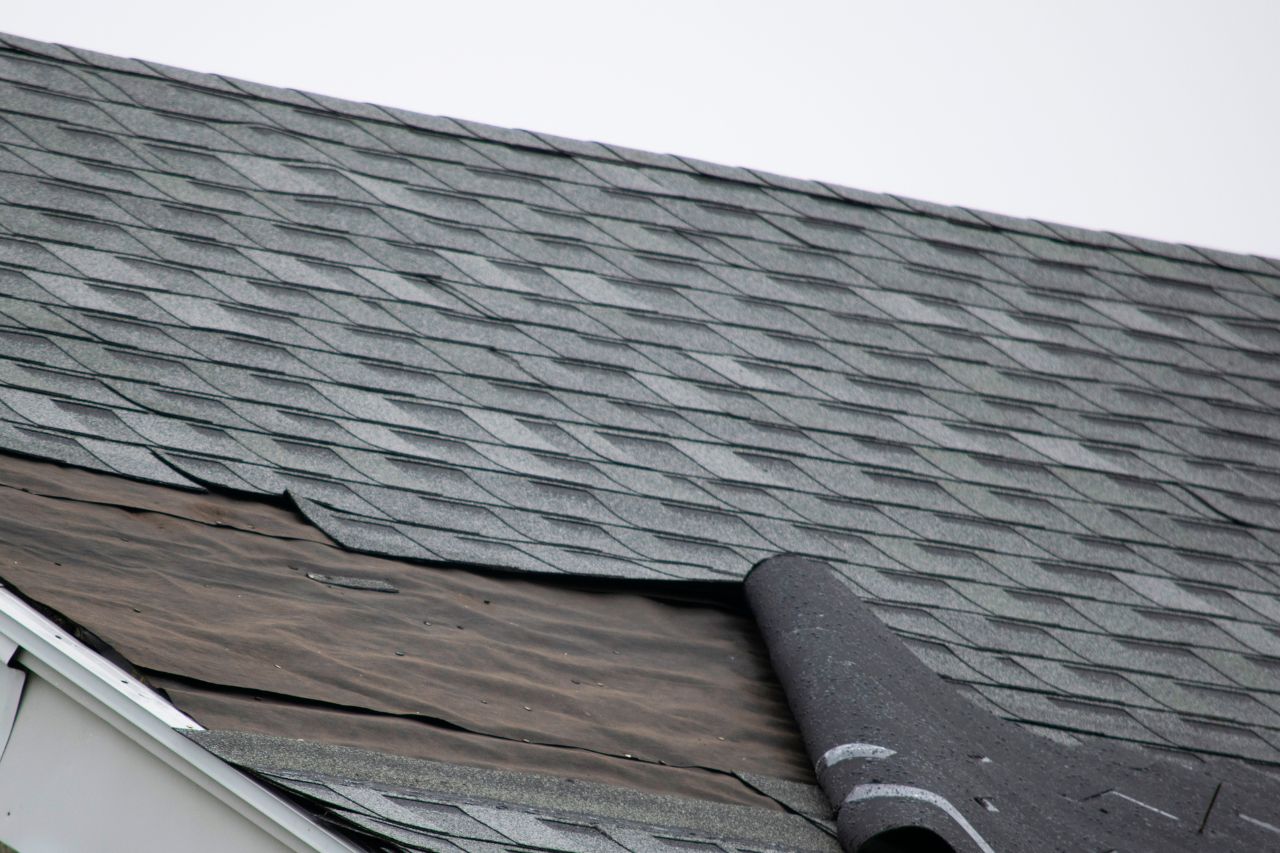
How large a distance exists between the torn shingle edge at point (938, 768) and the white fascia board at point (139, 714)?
1.10 meters

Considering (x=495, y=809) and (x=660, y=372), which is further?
(x=660, y=372)

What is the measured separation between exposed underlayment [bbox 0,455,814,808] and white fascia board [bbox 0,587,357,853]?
11cm

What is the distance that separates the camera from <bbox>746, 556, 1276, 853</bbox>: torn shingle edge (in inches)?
101

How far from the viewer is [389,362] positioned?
432cm

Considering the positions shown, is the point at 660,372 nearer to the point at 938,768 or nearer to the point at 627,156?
the point at 627,156

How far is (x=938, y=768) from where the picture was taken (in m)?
2.75

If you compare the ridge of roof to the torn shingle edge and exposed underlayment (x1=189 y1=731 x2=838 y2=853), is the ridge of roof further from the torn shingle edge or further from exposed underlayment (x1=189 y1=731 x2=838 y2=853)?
exposed underlayment (x1=189 y1=731 x2=838 y2=853)

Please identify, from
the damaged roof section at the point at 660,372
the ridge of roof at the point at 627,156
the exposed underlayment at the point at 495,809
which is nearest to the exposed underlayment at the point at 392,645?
the exposed underlayment at the point at 495,809

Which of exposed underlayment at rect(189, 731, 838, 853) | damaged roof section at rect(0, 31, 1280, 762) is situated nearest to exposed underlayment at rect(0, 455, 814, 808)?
exposed underlayment at rect(189, 731, 838, 853)

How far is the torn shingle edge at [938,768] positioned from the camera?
257 centimetres

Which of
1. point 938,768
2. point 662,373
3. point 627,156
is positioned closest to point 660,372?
point 662,373

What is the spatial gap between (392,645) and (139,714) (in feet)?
2.80

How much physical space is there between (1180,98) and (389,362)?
74.1ft

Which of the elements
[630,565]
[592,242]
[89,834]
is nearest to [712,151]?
[592,242]
